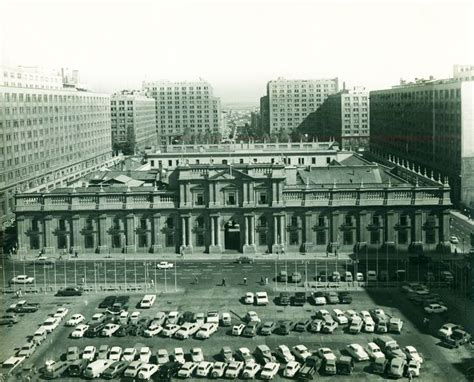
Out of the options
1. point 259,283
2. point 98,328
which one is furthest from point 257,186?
point 98,328

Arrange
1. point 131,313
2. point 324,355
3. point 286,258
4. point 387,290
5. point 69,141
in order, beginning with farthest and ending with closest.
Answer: point 69,141
point 286,258
point 387,290
point 131,313
point 324,355

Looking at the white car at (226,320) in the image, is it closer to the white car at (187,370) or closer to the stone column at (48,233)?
the white car at (187,370)

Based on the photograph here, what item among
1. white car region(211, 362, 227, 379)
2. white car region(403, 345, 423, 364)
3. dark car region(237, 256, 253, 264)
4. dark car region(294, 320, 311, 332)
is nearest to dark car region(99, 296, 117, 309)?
dark car region(294, 320, 311, 332)

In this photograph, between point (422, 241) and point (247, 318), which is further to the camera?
point (422, 241)

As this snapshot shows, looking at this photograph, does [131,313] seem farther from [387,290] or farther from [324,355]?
[387,290]

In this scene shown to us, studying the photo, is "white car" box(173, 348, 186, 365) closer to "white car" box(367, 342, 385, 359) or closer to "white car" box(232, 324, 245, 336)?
"white car" box(232, 324, 245, 336)

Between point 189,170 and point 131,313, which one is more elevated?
point 189,170

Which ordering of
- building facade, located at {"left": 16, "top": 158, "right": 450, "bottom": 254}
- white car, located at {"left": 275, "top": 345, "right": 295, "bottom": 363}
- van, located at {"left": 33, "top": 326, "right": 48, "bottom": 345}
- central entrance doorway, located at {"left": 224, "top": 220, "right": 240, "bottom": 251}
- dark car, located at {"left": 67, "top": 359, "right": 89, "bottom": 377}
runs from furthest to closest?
central entrance doorway, located at {"left": 224, "top": 220, "right": 240, "bottom": 251}
building facade, located at {"left": 16, "top": 158, "right": 450, "bottom": 254}
van, located at {"left": 33, "top": 326, "right": 48, "bottom": 345}
white car, located at {"left": 275, "top": 345, "right": 295, "bottom": 363}
dark car, located at {"left": 67, "top": 359, "right": 89, "bottom": 377}
